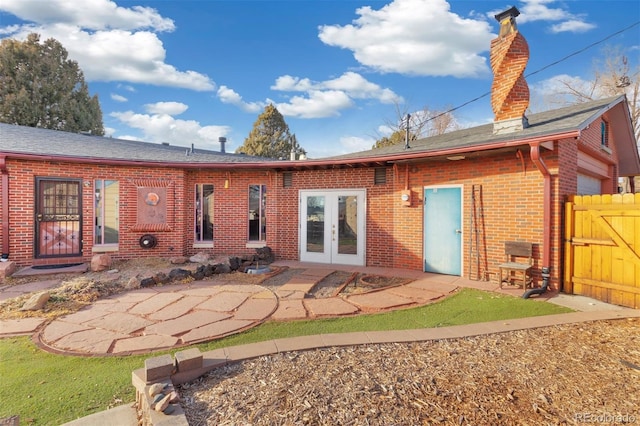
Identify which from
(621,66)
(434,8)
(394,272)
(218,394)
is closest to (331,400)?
(218,394)

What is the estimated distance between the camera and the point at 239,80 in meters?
13.3

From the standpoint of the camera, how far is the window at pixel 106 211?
27.6 feet

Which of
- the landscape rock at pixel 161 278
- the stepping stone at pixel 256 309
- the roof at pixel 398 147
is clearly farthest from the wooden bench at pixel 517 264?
Result: the landscape rock at pixel 161 278

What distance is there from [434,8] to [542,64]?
16.4 ft

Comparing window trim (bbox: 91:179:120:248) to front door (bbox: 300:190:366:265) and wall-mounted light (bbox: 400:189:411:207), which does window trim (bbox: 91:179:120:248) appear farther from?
wall-mounted light (bbox: 400:189:411:207)

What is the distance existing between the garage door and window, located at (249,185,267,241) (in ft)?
27.1

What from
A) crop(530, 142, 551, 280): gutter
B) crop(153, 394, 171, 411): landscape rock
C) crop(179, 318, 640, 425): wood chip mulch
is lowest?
crop(179, 318, 640, 425): wood chip mulch

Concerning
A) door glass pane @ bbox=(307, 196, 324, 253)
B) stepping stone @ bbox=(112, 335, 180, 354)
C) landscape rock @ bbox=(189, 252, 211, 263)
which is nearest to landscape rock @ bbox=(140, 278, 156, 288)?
landscape rock @ bbox=(189, 252, 211, 263)

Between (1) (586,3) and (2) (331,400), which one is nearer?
(2) (331,400)

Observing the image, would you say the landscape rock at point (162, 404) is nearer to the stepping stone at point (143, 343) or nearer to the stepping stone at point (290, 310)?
the stepping stone at point (143, 343)

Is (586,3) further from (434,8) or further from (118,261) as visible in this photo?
(118,261)

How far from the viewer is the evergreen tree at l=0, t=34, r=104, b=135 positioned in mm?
19484

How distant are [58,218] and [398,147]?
953 cm

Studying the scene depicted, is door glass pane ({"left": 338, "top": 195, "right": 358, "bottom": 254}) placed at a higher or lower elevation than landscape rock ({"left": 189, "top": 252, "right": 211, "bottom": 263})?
higher
